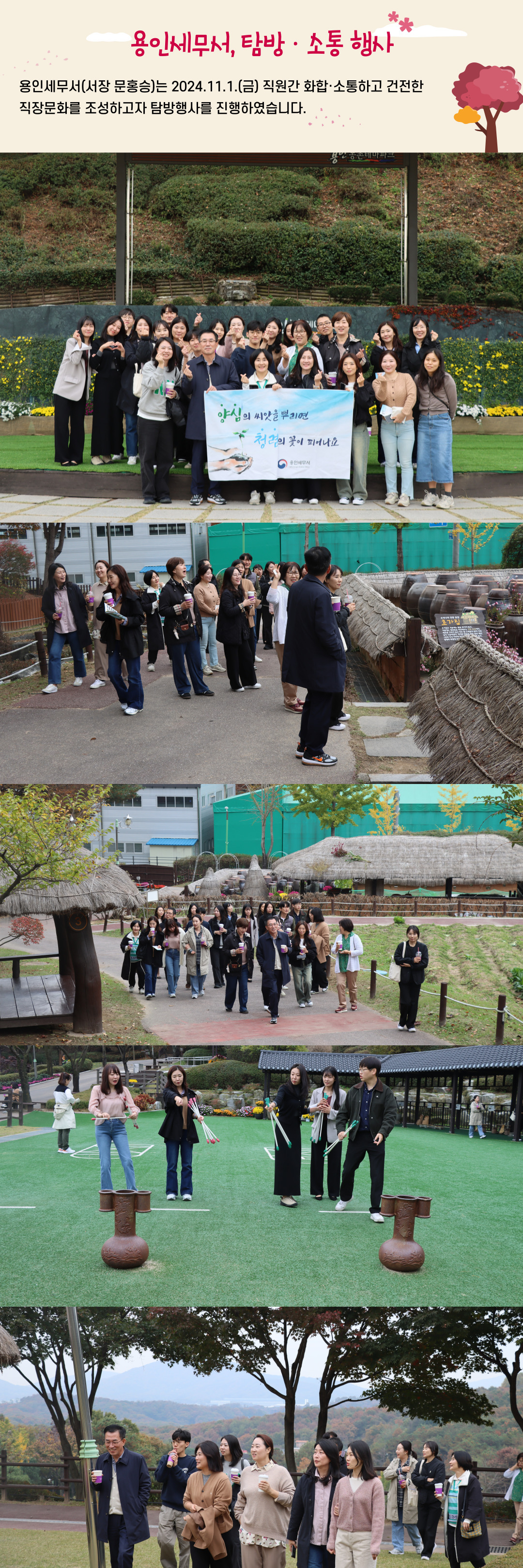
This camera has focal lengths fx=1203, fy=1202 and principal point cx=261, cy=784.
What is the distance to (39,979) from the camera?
11195 mm

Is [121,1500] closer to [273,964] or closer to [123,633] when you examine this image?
[273,964]

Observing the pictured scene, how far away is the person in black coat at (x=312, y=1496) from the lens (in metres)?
5.96

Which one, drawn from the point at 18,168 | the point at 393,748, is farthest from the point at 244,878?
the point at 18,168

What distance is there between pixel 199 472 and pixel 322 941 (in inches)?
176

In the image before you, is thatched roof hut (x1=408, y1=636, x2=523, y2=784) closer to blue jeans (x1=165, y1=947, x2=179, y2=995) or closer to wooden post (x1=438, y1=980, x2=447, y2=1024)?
wooden post (x1=438, y1=980, x2=447, y2=1024)

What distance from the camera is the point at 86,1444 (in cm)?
674

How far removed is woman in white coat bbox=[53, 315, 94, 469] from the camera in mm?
11305

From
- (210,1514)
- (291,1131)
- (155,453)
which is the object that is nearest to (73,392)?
(155,453)

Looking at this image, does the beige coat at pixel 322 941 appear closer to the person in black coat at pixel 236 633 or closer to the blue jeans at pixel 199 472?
the person in black coat at pixel 236 633

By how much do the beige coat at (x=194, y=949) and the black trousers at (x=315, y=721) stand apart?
2.10m

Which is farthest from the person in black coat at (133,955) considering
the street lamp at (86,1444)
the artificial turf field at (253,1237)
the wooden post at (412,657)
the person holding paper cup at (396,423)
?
the person holding paper cup at (396,423)

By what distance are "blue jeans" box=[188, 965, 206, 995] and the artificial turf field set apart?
4.80ft

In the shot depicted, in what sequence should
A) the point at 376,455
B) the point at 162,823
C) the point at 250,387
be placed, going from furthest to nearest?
the point at 376,455 < the point at 250,387 < the point at 162,823
